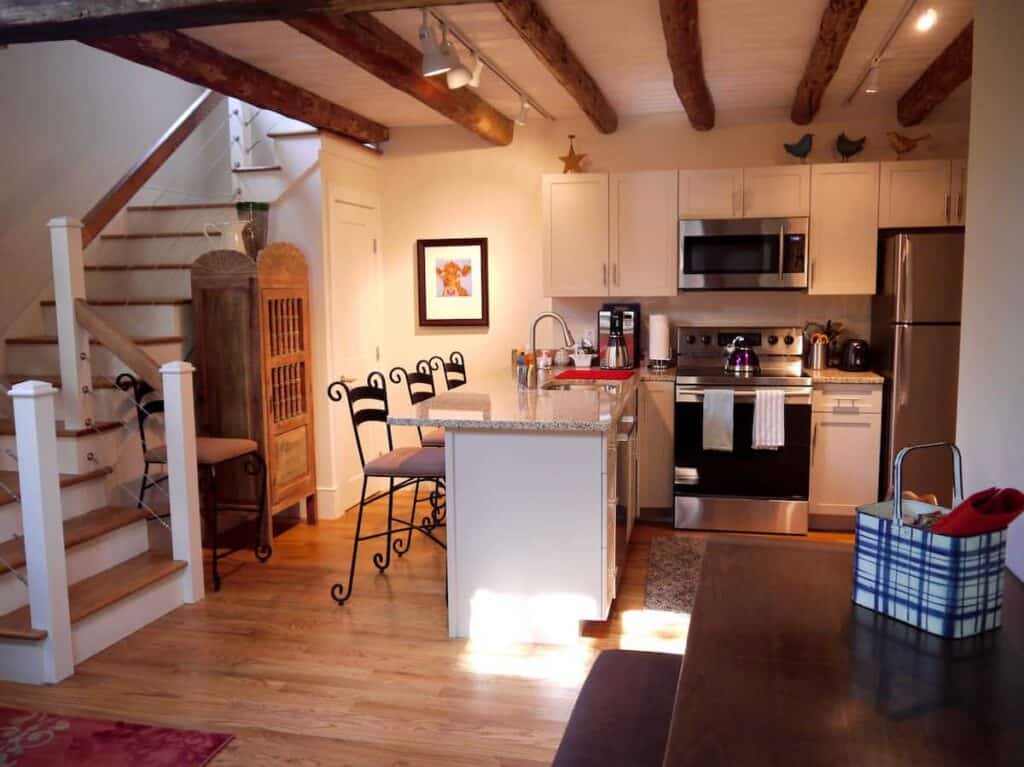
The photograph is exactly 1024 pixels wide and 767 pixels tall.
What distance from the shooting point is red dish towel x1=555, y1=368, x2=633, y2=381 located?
4.65 meters

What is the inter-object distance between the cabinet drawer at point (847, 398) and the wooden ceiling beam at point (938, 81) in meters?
1.61

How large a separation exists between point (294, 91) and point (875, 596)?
3982 millimetres

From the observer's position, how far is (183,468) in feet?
12.1

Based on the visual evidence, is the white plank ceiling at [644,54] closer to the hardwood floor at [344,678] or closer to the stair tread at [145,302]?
the stair tread at [145,302]

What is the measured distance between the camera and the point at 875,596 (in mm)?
1375

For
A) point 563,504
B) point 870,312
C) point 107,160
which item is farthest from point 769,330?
point 107,160

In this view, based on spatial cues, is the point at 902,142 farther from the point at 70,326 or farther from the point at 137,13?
the point at 70,326

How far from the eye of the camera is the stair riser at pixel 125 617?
3.22 metres

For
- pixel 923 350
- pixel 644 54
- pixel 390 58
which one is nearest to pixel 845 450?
pixel 923 350

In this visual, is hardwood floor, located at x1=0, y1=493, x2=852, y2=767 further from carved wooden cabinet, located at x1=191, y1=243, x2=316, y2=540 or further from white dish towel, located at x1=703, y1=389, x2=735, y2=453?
white dish towel, located at x1=703, y1=389, x2=735, y2=453

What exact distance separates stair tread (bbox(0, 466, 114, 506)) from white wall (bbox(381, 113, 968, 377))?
2.33 meters

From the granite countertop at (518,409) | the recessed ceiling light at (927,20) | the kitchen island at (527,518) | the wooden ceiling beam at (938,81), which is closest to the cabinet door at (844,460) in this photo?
the granite countertop at (518,409)

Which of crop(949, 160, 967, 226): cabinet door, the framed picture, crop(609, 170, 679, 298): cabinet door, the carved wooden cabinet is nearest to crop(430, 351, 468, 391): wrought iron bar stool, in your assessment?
the framed picture

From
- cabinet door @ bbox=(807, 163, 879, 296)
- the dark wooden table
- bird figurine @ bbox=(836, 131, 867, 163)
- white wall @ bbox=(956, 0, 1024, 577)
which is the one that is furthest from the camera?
bird figurine @ bbox=(836, 131, 867, 163)
